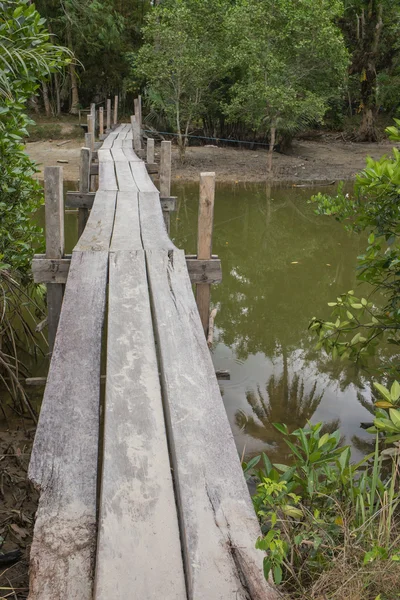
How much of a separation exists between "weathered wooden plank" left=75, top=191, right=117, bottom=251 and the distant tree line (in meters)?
9.18

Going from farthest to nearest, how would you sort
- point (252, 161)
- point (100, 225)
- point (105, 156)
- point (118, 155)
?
point (252, 161) < point (118, 155) < point (105, 156) < point (100, 225)

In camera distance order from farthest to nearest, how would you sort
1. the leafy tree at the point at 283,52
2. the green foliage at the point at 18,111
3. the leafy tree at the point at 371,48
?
the leafy tree at the point at 371,48, the leafy tree at the point at 283,52, the green foliage at the point at 18,111

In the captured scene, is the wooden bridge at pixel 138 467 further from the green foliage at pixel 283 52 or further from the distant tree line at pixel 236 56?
the green foliage at pixel 283 52

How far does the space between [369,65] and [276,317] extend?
61.8ft

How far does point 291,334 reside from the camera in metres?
6.82

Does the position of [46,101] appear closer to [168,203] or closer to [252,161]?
[252,161]

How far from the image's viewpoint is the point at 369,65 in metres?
22.7

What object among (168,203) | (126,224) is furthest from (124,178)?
(126,224)

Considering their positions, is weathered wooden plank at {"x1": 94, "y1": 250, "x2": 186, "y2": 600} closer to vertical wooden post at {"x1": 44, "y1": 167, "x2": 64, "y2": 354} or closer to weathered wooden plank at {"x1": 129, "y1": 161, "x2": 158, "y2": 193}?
vertical wooden post at {"x1": 44, "y1": 167, "x2": 64, "y2": 354}

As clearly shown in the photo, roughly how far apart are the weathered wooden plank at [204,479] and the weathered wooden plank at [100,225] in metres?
1.10

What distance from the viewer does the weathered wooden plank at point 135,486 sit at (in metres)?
1.36

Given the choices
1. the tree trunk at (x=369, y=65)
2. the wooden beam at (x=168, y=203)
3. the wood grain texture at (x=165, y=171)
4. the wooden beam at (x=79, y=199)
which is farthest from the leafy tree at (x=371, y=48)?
the wooden beam at (x=79, y=199)

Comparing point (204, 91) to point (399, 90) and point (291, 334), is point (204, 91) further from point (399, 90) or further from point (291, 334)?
point (291, 334)

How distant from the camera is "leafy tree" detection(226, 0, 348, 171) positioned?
15.7 m
